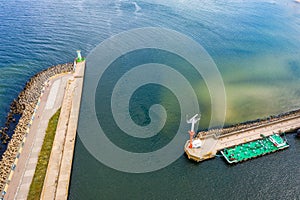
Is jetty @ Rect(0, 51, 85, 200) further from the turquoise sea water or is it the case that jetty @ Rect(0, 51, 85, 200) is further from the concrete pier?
the turquoise sea water

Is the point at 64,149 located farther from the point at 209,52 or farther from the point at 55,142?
the point at 209,52

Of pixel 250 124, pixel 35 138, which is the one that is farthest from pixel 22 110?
pixel 250 124

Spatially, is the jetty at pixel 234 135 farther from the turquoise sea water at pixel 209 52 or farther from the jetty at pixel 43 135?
the jetty at pixel 43 135

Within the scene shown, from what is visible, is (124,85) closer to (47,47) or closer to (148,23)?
(47,47)

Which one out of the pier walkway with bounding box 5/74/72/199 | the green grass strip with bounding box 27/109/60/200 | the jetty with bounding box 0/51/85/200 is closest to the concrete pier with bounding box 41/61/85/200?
the jetty with bounding box 0/51/85/200

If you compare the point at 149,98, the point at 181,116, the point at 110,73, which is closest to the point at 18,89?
the point at 110,73

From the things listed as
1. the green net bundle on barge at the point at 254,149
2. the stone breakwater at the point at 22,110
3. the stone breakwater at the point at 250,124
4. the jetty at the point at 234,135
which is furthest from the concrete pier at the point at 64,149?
the green net bundle on barge at the point at 254,149
